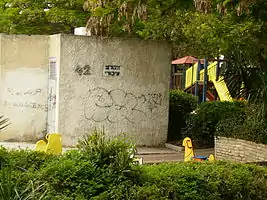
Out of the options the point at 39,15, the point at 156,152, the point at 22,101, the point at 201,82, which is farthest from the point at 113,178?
the point at 201,82

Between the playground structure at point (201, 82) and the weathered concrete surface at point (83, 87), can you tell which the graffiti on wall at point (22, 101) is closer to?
the weathered concrete surface at point (83, 87)

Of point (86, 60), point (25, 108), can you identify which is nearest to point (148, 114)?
point (86, 60)

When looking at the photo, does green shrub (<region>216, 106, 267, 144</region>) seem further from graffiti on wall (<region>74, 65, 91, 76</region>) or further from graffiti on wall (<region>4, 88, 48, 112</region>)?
graffiti on wall (<region>4, 88, 48, 112</region>)

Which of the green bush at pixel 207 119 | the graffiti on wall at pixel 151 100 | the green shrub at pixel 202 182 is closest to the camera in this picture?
the green shrub at pixel 202 182

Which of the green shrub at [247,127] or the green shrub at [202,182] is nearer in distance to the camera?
the green shrub at [202,182]

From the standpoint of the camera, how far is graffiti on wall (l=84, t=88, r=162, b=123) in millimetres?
16578

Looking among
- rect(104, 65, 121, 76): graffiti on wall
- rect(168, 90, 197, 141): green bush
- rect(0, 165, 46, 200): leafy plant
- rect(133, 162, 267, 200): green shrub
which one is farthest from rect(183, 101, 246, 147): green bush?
rect(0, 165, 46, 200): leafy plant

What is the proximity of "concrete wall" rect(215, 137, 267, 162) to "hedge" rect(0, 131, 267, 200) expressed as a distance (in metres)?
5.11

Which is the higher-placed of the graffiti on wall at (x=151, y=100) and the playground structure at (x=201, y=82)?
the playground structure at (x=201, y=82)

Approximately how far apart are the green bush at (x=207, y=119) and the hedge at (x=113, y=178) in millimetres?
8671

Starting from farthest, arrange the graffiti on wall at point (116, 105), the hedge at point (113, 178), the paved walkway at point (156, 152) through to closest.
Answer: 1. the graffiti on wall at point (116, 105)
2. the paved walkway at point (156, 152)
3. the hedge at point (113, 178)

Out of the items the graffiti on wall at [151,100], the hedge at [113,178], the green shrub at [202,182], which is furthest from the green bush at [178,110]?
the hedge at [113,178]

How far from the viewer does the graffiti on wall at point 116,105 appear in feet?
54.4

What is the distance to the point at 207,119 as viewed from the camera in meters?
17.1
